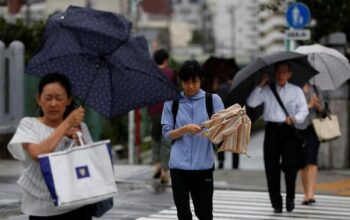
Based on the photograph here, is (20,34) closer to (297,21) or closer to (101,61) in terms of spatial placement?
(297,21)

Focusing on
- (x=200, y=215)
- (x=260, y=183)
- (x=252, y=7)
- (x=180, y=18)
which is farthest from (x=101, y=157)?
(x=180, y=18)

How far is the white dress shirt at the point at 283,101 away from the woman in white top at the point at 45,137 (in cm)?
531

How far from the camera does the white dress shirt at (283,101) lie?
1041 centimetres

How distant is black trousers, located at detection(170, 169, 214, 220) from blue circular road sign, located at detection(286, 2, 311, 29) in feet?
31.0

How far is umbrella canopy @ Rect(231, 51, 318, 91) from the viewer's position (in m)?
10.3

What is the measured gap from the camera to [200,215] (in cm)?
756

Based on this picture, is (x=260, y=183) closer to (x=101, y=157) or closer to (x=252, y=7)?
(x=101, y=157)

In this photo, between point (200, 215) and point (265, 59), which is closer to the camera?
point (200, 215)

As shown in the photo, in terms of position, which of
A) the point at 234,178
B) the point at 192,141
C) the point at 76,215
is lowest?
the point at 234,178

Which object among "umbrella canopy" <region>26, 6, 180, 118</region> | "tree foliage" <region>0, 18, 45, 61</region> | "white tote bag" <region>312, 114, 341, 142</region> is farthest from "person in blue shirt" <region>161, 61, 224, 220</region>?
"tree foliage" <region>0, 18, 45, 61</region>

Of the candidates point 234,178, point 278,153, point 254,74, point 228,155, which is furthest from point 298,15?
point 228,155

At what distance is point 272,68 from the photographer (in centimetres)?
1067

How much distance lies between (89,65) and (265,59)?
461 centimetres

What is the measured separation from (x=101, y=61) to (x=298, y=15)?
1099 centimetres
